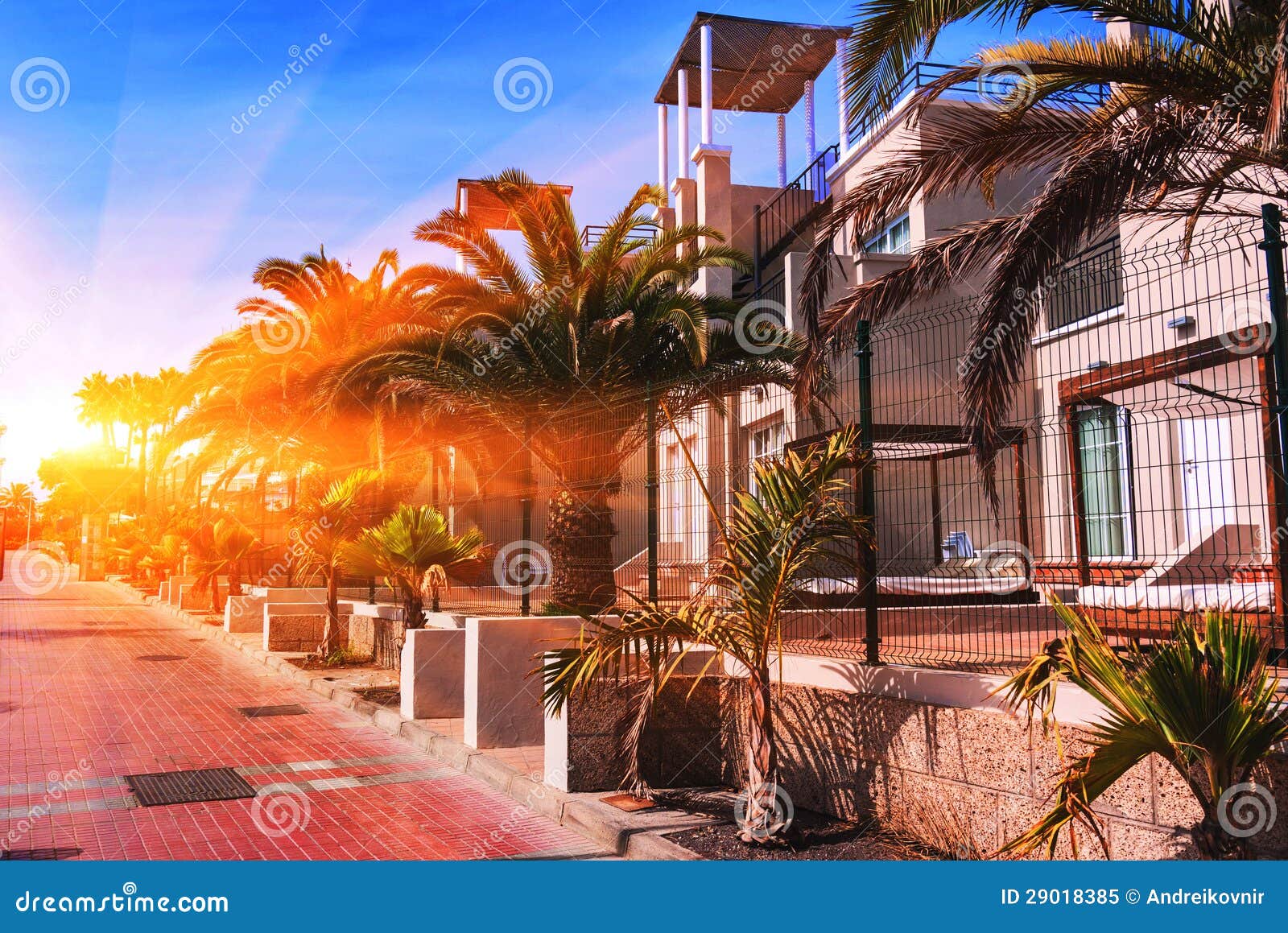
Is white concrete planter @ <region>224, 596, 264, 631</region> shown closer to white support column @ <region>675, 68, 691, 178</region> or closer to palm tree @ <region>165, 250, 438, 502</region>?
palm tree @ <region>165, 250, 438, 502</region>

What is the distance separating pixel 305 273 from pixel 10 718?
13079 mm

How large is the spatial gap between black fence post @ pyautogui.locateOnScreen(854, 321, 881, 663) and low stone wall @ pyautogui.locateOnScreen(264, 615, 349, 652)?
13216 millimetres

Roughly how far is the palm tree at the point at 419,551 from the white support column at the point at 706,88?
48.7 feet

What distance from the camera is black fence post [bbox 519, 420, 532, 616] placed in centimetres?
1051

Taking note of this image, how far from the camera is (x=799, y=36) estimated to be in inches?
1003

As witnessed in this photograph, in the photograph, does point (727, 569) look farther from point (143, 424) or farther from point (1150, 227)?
point (143, 424)

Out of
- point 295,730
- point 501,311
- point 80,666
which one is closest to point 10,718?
point 295,730

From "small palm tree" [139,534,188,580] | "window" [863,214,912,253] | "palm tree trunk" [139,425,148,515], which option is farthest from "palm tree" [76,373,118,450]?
"window" [863,214,912,253]

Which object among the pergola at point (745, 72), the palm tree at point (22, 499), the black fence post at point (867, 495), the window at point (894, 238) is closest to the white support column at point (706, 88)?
the pergola at point (745, 72)

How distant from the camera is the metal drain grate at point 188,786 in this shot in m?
7.27

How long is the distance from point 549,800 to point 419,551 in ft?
18.3

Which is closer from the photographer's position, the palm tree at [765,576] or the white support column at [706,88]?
the palm tree at [765,576]

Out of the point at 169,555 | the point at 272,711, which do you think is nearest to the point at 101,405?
the point at 169,555

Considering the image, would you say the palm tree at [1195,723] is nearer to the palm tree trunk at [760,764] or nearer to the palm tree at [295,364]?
the palm tree trunk at [760,764]
